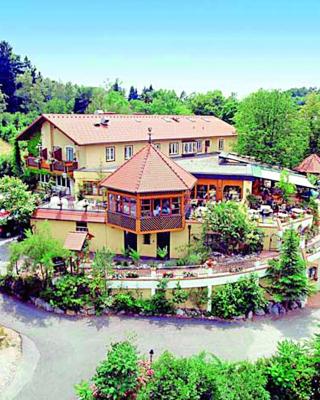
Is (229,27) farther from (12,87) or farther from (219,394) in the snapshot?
A: (12,87)

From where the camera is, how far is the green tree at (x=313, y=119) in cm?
4253

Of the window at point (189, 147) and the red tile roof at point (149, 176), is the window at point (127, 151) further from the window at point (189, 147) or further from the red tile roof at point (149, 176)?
the red tile roof at point (149, 176)

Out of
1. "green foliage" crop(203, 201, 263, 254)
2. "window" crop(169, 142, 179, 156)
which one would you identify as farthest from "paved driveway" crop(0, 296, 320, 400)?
"window" crop(169, 142, 179, 156)

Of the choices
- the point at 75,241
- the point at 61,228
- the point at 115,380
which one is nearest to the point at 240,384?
the point at 115,380

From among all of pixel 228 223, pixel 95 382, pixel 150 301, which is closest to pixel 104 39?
pixel 228 223

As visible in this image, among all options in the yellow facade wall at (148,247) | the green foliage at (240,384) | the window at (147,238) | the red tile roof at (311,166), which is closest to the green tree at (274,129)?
the red tile roof at (311,166)

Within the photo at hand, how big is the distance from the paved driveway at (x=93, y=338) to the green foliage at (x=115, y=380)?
110 cm

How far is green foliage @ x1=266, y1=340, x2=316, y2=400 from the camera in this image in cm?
1520

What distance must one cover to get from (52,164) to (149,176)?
40.5ft

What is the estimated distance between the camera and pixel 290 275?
22547 millimetres

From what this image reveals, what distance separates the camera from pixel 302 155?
41.1m

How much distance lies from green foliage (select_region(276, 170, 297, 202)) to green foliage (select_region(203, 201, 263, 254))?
21.8 feet

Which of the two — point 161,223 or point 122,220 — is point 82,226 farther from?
point 161,223

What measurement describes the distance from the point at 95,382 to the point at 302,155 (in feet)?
108
